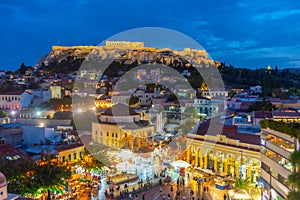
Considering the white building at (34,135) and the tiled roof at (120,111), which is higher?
the tiled roof at (120,111)

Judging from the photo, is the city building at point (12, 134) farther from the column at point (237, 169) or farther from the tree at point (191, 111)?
the tree at point (191, 111)

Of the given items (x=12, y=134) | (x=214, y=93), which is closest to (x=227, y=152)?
(x=12, y=134)

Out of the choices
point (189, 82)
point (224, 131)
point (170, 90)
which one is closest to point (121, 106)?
point (224, 131)

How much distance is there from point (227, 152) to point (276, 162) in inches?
247

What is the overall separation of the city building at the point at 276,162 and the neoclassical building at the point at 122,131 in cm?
1161

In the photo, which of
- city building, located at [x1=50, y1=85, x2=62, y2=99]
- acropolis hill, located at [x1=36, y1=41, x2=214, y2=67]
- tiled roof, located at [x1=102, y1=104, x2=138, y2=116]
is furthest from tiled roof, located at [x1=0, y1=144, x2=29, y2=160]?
acropolis hill, located at [x1=36, y1=41, x2=214, y2=67]

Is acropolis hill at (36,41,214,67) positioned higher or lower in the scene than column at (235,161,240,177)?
higher

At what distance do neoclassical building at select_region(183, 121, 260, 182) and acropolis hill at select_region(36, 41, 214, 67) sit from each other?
238 ft

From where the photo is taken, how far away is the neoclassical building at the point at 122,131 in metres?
25.2

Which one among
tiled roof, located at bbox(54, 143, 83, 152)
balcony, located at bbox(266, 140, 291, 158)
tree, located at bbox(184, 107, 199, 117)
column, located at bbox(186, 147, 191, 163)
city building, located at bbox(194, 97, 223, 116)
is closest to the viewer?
balcony, located at bbox(266, 140, 291, 158)

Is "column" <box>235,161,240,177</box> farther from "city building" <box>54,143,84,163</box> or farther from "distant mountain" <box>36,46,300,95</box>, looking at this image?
"distant mountain" <box>36,46,300,95</box>

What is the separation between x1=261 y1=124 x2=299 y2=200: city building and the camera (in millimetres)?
11852

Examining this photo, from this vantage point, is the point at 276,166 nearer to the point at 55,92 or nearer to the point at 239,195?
the point at 239,195

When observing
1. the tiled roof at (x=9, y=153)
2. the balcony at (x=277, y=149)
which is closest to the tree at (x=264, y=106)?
the balcony at (x=277, y=149)
